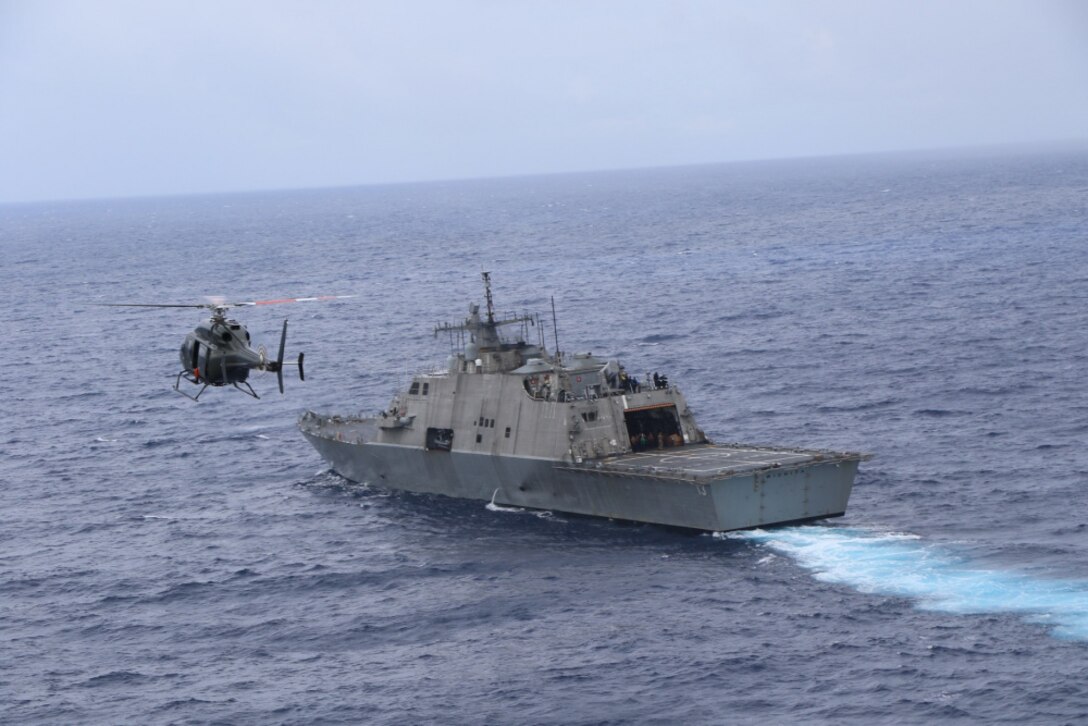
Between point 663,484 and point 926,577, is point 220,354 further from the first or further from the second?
point 926,577

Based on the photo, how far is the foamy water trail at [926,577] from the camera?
3897 centimetres

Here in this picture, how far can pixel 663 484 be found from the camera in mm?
48250

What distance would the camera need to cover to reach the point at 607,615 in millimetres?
41625

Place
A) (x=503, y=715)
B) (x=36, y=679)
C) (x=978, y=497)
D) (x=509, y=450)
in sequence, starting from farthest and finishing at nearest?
(x=509, y=450), (x=978, y=497), (x=36, y=679), (x=503, y=715)

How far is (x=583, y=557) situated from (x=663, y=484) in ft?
12.2

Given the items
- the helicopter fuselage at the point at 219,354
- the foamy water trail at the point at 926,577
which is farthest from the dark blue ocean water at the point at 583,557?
the helicopter fuselage at the point at 219,354

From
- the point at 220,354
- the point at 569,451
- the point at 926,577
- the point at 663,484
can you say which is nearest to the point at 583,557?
the point at 663,484

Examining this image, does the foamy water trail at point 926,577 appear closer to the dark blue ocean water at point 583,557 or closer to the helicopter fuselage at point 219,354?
the dark blue ocean water at point 583,557

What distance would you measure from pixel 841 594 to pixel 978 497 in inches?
430

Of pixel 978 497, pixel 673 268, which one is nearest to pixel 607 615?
pixel 978 497

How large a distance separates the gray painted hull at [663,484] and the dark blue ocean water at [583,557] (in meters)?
0.92

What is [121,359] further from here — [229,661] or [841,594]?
[841,594]

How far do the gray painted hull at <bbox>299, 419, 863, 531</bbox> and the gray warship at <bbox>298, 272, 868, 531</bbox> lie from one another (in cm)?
5

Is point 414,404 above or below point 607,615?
above
